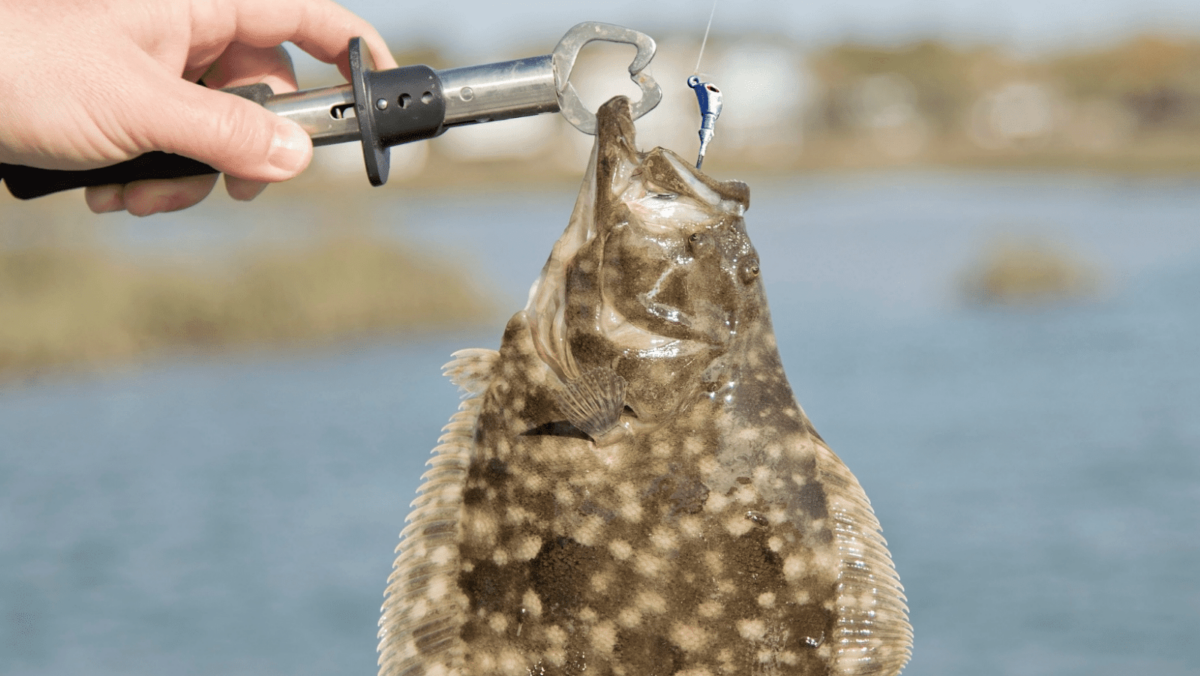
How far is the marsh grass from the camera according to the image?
19.0m

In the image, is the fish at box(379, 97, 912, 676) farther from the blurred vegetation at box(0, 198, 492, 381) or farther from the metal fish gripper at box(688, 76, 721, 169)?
the blurred vegetation at box(0, 198, 492, 381)

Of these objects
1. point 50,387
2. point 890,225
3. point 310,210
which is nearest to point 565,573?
point 50,387

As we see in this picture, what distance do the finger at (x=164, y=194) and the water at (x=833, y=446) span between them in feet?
29.7

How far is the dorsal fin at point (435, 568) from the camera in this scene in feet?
7.41

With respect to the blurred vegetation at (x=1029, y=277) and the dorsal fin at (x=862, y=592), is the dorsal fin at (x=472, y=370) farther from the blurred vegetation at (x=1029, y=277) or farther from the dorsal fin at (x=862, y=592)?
the blurred vegetation at (x=1029, y=277)

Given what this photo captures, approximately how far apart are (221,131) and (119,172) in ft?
1.30

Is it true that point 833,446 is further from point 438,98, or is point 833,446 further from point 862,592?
point 438,98

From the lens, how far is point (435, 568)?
2287mm

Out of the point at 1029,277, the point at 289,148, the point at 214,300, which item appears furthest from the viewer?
the point at 1029,277

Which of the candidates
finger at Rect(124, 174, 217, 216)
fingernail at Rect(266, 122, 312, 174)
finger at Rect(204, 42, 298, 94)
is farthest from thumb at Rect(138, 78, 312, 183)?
finger at Rect(204, 42, 298, 94)

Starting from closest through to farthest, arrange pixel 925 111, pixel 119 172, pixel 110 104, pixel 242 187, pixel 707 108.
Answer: pixel 707 108, pixel 110 104, pixel 119 172, pixel 242 187, pixel 925 111

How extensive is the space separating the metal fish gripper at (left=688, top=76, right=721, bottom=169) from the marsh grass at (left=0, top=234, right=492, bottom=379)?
18.5 meters

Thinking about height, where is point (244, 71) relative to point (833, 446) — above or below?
below

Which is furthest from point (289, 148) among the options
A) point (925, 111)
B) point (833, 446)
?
point (925, 111)
